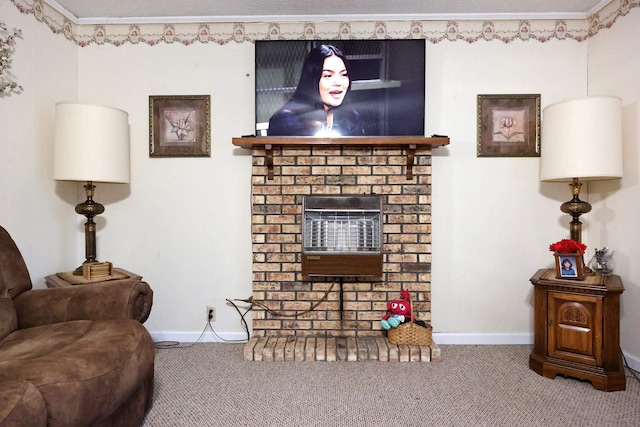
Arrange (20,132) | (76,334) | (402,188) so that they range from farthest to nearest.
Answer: (402,188) < (20,132) < (76,334)

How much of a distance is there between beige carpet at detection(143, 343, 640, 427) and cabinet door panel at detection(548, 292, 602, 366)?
16 centimetres

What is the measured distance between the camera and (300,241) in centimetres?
249

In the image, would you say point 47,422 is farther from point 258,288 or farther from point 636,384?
point 636,384

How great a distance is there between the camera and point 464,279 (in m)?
2.60

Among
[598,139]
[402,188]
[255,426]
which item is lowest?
[255,426]

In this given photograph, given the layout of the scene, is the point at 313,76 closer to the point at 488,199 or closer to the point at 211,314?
the point at 488,199

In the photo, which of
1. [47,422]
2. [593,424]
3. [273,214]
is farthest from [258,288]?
[593,424]

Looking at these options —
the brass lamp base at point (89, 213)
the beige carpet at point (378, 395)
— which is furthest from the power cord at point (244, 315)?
the brass lamp base at point (89, 213)

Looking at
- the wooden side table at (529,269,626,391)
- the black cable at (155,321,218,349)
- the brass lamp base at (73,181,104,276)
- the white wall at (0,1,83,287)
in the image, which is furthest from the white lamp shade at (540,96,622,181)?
the white wall at (0,1,83,287)

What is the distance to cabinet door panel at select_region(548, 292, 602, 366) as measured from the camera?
6.33 ft

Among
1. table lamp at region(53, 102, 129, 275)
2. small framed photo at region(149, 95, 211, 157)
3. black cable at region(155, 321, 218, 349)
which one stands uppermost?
small framed photo at region(149, 95, 211, 157)

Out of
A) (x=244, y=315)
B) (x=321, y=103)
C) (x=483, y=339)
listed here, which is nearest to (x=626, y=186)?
(x=483, y=339)

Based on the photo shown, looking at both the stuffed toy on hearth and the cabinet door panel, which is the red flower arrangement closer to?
the cabinet door panel

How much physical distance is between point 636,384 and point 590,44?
223 cm
